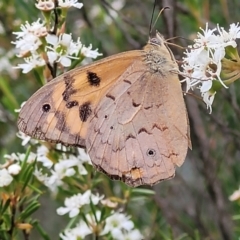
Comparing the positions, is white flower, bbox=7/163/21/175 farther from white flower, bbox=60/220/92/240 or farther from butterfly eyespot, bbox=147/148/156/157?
butterfly eyespot, bbox=147/148/156/157

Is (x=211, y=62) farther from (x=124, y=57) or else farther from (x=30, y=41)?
(x=30, y=41)

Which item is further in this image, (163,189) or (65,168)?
(163,189)

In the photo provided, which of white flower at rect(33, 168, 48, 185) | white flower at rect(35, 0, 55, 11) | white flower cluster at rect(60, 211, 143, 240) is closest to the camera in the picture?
white flower at rect(35, 0, 55, 11)

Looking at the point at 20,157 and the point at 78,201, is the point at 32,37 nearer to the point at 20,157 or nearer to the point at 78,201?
the point at 20,157

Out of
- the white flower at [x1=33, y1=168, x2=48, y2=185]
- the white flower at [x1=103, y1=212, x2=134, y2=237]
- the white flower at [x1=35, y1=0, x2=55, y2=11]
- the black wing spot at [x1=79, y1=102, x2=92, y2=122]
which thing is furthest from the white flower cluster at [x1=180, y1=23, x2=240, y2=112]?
the white flower at [x1=33, y1=168, x2=48, y2=185]

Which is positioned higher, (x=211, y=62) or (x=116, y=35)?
(x=116, y=35)

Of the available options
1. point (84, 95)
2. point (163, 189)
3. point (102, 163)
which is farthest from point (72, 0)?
point (163, 189)
